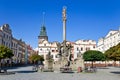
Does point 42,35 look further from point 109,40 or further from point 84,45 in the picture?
point 109,40

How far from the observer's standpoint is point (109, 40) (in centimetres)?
9819

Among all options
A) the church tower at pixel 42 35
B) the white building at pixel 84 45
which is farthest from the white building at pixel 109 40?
the church tower at pixel 42 35

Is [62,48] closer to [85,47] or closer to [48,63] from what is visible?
[48,63]

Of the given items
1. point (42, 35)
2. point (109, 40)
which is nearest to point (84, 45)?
point (109, 40)

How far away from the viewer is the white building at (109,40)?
88938 mm

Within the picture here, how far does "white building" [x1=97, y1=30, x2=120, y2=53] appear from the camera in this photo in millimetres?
88938

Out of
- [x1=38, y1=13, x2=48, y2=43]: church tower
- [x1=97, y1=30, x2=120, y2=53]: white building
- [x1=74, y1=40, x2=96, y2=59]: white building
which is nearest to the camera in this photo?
[x1=97, y1=30, x2=120, y2=53]: white building

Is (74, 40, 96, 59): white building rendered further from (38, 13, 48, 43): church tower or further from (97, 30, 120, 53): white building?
(38, 13, 48, 43): church tower

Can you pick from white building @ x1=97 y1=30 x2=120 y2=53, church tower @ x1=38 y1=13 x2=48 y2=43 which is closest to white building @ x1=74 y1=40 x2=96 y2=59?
white building @ x1=97 y1=30 x2=120 y2=53

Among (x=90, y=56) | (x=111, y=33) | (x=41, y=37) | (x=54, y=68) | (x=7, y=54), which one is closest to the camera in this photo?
(x=7, y=54)

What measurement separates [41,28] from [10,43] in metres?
54.6

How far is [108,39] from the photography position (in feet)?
328

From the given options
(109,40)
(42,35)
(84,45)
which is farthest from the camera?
(42,35)

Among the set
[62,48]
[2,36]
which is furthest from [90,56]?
[2,36]
